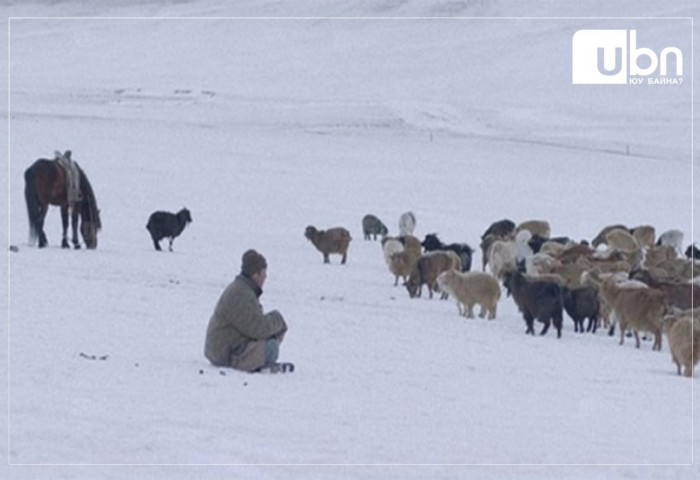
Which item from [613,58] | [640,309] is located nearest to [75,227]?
[640,309]

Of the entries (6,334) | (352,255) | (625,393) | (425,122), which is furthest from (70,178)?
(425,122)

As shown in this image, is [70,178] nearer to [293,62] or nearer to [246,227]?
[246,227]

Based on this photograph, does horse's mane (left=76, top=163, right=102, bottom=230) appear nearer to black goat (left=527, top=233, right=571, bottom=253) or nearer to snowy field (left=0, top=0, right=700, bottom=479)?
snowy field (left=0, top=0, right=700, bottom=479)

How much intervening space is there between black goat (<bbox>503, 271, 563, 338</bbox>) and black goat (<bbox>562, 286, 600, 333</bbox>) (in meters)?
0.50

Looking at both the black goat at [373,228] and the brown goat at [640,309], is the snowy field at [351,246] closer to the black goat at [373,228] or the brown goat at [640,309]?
the brown goat at [640,309]

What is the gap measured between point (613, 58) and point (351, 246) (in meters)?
49.3

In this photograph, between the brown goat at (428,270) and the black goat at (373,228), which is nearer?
the brown goat at (428,270)

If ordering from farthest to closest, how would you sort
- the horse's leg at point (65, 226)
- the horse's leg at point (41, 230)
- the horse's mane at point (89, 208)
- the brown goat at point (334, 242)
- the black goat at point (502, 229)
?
the black goat at point (502, 229) → the brown goat at point (334, 242) → the horse's mane at point (89, 208) → the horse's leg at point (65, 226) → the horse's leg at point (41, 230)

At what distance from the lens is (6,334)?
11.3m

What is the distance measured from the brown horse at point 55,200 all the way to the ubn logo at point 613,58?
163 feet

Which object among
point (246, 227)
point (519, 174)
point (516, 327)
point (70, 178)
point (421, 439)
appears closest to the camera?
point (421, 439)

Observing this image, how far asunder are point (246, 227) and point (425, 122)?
29769 millimetres

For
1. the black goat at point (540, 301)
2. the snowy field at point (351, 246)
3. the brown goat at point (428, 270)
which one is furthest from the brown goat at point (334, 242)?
the black goat at point (540, 301)

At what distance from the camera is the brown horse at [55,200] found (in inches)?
788
